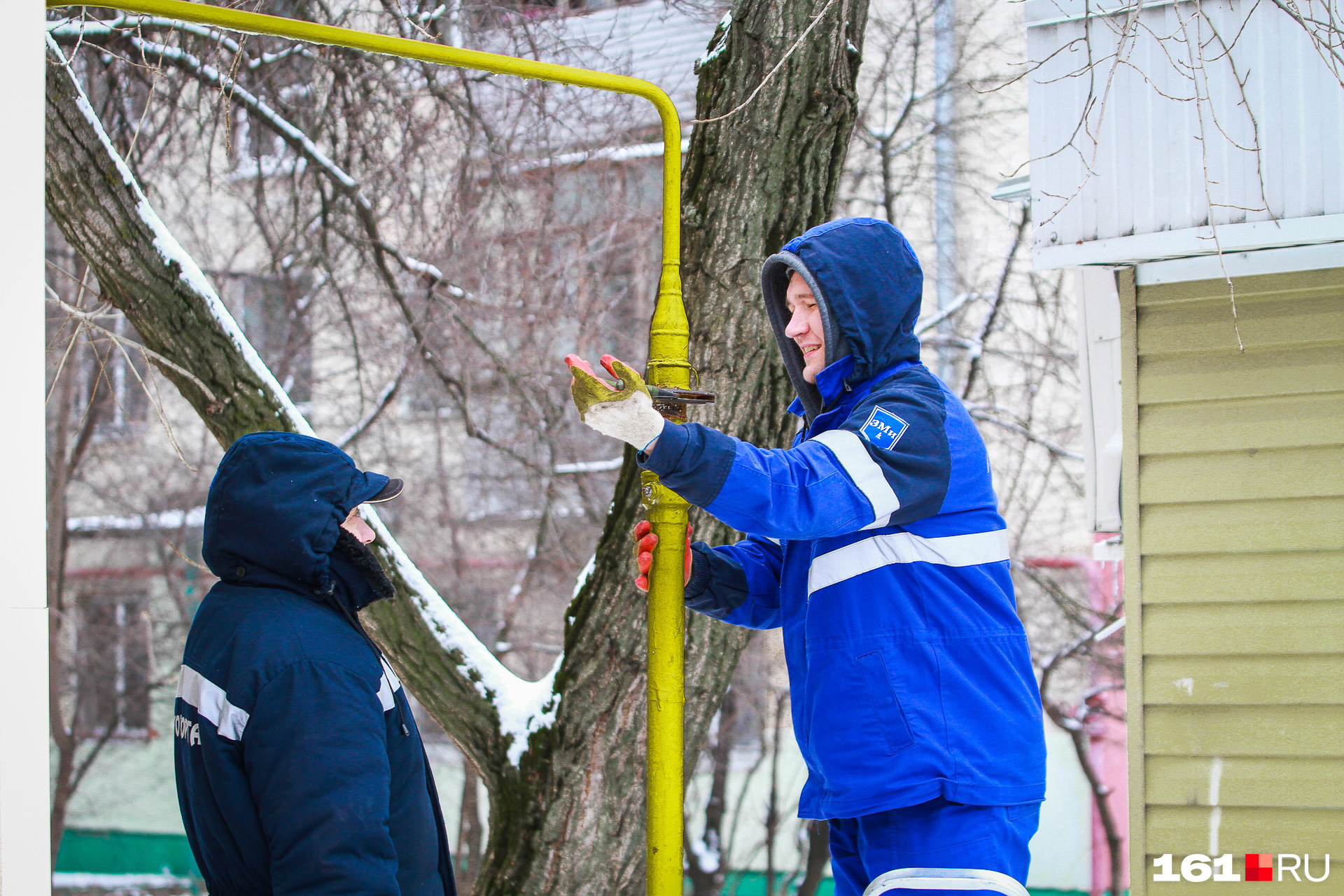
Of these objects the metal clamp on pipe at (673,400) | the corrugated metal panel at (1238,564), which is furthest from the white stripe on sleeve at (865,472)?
the corrugated metal panel at (1238,564)

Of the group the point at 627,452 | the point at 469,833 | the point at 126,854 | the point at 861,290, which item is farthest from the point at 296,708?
the point at 126,854

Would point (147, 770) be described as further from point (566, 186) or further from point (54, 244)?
point (566, 186)

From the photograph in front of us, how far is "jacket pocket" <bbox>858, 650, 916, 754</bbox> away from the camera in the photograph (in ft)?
7.05

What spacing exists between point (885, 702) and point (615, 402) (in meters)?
0.78

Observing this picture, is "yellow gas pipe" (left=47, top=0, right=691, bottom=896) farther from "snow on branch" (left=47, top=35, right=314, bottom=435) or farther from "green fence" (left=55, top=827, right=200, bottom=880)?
"green fence" (left=55, top=827, right=200, bottom=880)

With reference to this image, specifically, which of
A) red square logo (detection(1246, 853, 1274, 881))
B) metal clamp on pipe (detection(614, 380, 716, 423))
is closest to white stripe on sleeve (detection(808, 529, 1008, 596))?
metal clamp on pipe (detection(614, 380, 716, 423))

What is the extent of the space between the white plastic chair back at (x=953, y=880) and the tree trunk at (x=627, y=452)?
5.39 ft

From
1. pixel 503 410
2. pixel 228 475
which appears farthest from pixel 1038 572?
pixel 228 475

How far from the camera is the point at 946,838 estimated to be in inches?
83.7

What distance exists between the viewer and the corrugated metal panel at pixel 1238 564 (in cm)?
Answer: 371

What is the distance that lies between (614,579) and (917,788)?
1.74 metres

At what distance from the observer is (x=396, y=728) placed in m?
2.12

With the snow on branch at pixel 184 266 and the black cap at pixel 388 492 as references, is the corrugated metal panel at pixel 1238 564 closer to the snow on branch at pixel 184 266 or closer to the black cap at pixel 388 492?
the black cap at pixel 388 492

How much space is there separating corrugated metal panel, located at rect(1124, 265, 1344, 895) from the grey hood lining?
5.89ft
